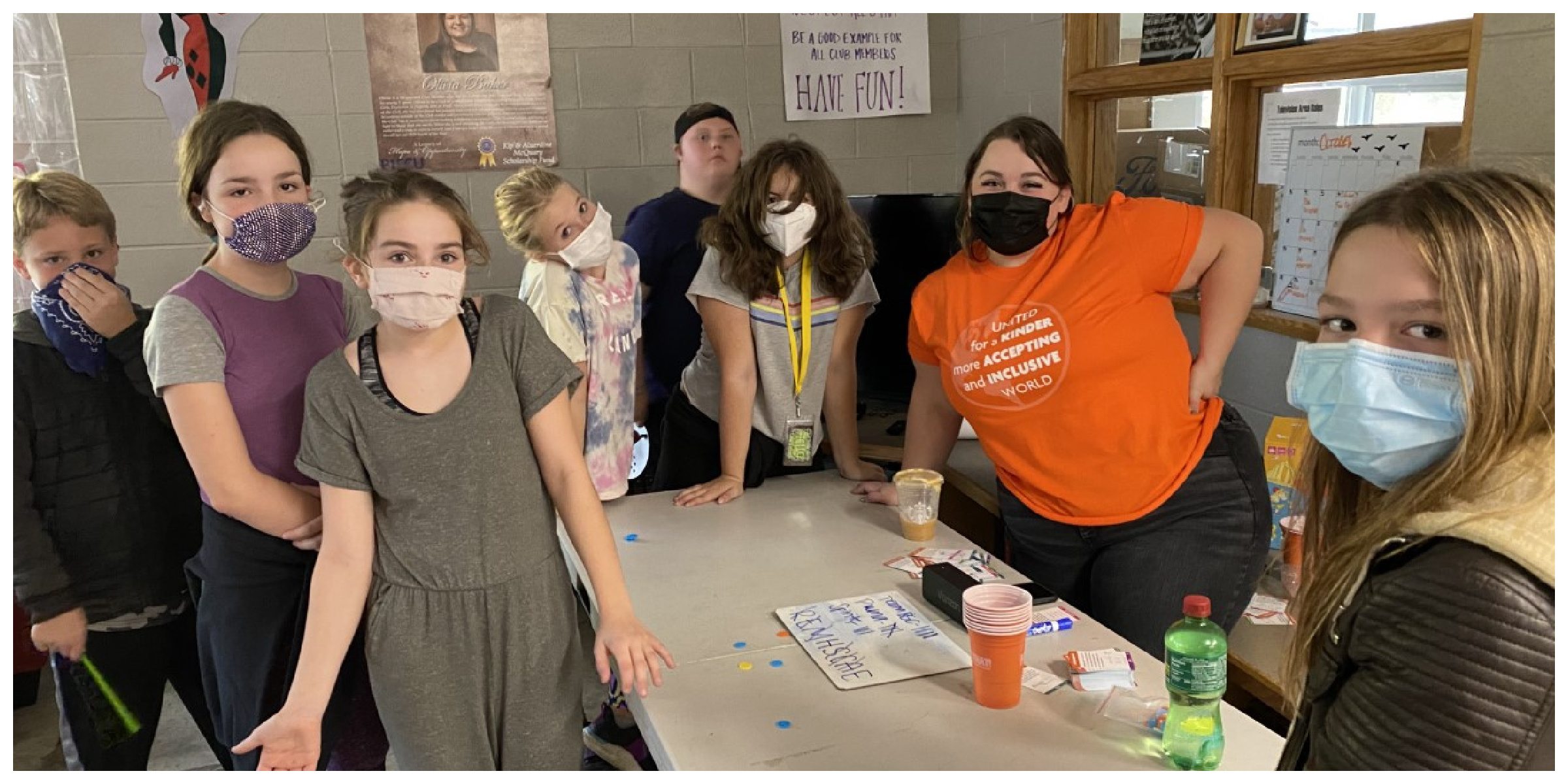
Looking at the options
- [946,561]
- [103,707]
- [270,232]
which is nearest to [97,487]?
[103,707]

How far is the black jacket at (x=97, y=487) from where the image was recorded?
185 centimetres

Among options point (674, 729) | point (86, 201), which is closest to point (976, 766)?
point (674, 729)

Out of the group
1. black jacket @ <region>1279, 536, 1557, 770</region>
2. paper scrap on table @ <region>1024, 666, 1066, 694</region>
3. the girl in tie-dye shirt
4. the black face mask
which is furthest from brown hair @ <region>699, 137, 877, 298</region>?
black jacket @ <region>1279, 536, 1557, 770</region>

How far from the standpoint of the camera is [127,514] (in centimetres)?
198

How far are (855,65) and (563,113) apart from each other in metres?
1.05

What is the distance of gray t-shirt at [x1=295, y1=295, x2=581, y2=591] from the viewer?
150 cm

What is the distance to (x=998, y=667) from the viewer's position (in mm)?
1388

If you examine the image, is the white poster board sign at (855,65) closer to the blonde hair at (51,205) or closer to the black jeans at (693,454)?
the black jeans at (693,454)

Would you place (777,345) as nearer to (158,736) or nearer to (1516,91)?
(1516,91)

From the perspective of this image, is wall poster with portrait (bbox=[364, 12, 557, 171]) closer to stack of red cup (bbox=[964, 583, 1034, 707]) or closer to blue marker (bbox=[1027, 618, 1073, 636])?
blue marker (bbox=[1027, 618, 1073, 636])

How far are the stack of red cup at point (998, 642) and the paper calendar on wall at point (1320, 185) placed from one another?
1383 millimetres

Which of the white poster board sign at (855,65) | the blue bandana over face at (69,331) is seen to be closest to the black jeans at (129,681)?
the blue bandana over face at (69,331)

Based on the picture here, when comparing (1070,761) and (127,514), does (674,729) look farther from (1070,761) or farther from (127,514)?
(127,514)

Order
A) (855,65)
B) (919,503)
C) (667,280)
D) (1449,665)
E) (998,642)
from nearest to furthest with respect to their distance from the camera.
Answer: (1449,665) < (998,642) < (919,503) < (667,280) < (855,65)
